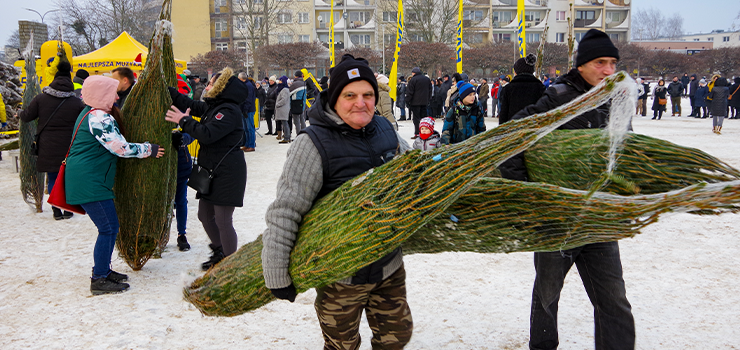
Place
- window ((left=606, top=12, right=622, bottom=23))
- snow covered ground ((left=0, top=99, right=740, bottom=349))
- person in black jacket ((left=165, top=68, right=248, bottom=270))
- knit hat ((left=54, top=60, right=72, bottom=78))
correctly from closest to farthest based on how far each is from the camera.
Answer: snow covered ground ((left=0, top=99, right=740, bottom=349))
person in black jacket ((left=165, top=68, right=248, bottom=270))
knit hat ((left=54, top=60, right=72, bottom=78))
window ((left=606, top=12, right=622, bottom=23))

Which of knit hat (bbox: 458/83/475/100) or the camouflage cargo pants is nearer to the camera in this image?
the camouflage cargo pants

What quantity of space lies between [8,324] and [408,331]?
2818mm

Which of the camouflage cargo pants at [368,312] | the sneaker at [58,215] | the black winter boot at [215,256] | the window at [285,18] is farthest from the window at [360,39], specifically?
the camouflage cargo pants at [368,312]

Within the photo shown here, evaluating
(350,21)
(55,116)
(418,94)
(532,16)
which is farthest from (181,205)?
(532,16)

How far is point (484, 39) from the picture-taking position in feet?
181

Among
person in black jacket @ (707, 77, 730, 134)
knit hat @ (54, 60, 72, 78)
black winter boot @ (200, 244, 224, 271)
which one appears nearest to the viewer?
black winter boot @ (200, 244, 224, 271)

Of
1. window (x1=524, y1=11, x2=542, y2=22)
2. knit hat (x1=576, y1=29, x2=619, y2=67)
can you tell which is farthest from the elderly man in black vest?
window (x1=524, y1=11, x2=542, y2=22)

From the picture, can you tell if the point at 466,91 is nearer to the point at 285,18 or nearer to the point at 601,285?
the point at 601,285

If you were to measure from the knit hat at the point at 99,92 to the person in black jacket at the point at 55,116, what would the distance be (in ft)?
5.07

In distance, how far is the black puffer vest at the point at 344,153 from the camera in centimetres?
207

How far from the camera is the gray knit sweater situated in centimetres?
202

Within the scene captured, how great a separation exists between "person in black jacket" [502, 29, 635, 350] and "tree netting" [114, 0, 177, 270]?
2923mm

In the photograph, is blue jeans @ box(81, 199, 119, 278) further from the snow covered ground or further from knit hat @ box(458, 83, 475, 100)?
knit hat @ box(458, 83, 475, 100)

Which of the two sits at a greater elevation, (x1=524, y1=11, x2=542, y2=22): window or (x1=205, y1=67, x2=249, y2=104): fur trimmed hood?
(x1=524, y1=11, x2=542, y2=22): window
